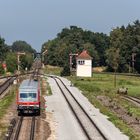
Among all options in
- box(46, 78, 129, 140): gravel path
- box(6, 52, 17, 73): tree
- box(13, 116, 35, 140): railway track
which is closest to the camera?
box(13, 116, 35, 140): railway track

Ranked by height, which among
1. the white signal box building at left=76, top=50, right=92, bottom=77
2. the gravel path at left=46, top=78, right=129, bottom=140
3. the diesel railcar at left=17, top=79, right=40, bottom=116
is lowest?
the gravel path at left=46, top=78, right=129, bottom=140

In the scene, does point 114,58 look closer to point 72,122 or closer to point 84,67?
point 84,67

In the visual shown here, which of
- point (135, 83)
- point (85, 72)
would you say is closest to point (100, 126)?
point (135, 83)

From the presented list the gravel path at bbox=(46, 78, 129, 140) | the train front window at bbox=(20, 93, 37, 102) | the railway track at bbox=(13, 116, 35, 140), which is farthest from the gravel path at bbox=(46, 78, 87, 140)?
the train front window at bbox=(20, 93, 37, 102)

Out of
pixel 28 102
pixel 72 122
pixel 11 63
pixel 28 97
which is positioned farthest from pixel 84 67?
pixel 72 122

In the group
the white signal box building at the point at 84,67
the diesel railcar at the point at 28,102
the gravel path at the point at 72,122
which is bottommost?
the gravel path at the point at 72,122

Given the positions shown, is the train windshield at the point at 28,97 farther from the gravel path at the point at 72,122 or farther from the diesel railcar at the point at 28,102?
the gravel path at the point at 72,122

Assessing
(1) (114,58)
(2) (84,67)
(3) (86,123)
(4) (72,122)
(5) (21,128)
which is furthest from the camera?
(1) (114,58)

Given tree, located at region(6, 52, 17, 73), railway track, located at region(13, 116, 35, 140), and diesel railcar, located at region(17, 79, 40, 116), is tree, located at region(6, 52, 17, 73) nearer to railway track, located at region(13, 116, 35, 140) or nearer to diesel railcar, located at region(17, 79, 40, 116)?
diesel railcar, located at region(17, 79, 40, 116)

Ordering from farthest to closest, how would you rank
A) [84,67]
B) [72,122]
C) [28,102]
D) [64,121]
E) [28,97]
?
[84,67] → [28,97] → [28,102] → [64,121] → [72,122]

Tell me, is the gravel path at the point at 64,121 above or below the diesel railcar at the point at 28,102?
below

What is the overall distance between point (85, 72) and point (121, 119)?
98.5 metres

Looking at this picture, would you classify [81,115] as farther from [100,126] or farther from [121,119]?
[100,126]

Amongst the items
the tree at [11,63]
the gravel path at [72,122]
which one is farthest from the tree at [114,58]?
the gravel path at [72,122]
